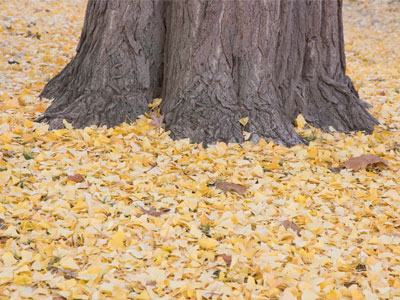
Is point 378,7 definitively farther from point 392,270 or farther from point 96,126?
point 392,270

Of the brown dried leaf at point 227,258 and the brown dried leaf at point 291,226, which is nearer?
the brown dried leaf at point 227,258

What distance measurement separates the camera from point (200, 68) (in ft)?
13.5

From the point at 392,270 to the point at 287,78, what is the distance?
2292 millimetres

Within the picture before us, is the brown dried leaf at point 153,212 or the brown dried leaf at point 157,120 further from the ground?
the brown dried leaf at point 157,120

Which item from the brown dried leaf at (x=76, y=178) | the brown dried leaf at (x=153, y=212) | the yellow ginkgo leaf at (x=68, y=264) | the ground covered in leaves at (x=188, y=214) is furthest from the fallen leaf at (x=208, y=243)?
the brown dried leaf at (x=76, y=178)

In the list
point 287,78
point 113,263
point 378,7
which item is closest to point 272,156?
point 287,78

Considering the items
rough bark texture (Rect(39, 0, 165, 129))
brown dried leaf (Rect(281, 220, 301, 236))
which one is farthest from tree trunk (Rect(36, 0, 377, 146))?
brown dried leaf (Rect(281, 220, 301, 236))

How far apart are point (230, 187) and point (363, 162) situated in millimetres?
1160

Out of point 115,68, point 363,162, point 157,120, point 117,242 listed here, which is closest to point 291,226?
point 117,242

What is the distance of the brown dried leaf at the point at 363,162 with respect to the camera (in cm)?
386

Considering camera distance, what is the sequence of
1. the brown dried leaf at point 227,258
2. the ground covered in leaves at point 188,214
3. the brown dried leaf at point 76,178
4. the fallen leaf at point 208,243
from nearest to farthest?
1. the ground covered in leaves at point 188,214
2. the brown dried leaf at point 227,258
3. the fallen leaf at point 208,243
4. the brown dried leaf at point 76,178

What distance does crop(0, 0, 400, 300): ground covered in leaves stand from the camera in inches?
97.0

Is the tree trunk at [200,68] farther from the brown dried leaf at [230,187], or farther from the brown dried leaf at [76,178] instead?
the brown dried leaf at [76,178]

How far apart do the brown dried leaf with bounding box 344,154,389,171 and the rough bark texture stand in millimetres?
1784
